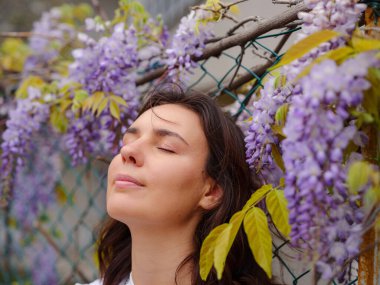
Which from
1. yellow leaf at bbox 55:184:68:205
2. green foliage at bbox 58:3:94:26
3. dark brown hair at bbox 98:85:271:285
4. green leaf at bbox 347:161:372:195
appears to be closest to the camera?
green leaf at bbox 347:161:372:195

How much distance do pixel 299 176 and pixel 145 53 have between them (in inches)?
50.4

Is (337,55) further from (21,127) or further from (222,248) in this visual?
(21,127)

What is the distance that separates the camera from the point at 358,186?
33.9 inches

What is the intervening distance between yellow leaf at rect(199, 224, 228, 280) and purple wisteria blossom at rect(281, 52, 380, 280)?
0.22m

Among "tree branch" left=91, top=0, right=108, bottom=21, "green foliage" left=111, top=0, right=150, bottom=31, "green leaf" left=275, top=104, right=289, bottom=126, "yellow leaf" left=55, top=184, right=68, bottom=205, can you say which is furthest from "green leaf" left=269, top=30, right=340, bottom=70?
"yellow leaf" left=55, top=184, right=68, bottom=205

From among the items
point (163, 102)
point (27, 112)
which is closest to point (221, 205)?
point (163, 102)

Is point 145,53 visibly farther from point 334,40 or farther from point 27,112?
point 334,40

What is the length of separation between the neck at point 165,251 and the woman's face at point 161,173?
37mm

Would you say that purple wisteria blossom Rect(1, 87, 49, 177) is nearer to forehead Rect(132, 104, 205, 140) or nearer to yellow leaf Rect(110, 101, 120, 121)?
yellow leaf Rect(110, 101, 120, 121)

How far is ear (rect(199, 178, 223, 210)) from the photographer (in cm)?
155

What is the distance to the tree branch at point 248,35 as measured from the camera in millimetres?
1418

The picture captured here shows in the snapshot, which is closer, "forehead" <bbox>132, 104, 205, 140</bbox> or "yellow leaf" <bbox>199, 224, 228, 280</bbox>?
"yellow leaf" <bbox>199, 224, 228, 280</bbox>

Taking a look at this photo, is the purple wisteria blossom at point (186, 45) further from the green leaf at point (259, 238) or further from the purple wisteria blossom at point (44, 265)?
the purple wisteria blossom at point (44, 265)

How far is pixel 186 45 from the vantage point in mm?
1797
